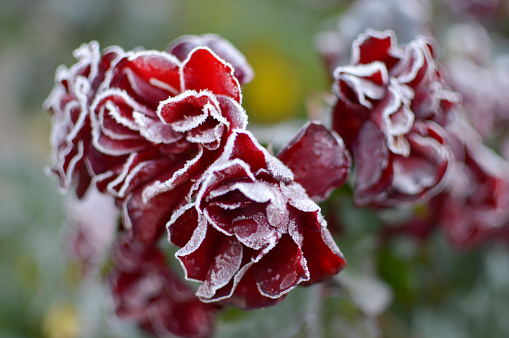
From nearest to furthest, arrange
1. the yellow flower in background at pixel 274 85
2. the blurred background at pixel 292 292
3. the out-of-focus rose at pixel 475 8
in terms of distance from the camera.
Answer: the blurred background at pixel 292 292
the out-of-focus rose at pixel 475 8
the yellow flower in background at pixel 274 85

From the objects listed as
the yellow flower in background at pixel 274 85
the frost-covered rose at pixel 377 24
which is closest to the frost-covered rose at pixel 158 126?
the frost-covered rose at pixel 377 24

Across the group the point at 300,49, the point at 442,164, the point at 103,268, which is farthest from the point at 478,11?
the point at 103,268

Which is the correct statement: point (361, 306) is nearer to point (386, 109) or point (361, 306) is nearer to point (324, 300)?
point (324, 300)

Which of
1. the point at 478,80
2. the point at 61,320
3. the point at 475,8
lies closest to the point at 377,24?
the point at 478,80

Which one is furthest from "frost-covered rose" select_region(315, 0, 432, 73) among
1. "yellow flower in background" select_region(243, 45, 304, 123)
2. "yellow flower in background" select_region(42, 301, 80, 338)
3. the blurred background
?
"yellow flower in background" select_region(243, 45, 304, 123)

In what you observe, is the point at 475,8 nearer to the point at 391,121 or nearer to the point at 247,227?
the point at 391,121

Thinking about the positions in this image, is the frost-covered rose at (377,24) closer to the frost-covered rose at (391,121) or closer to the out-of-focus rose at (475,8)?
the frost-covered rose at (391,121)

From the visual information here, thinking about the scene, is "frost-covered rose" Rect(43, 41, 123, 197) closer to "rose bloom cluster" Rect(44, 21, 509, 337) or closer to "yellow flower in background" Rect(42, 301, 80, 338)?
"rose bloom cluster" Rect(44, 21, 509, 337)
